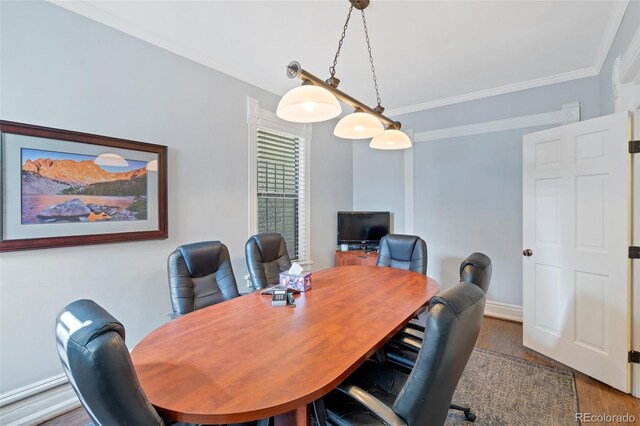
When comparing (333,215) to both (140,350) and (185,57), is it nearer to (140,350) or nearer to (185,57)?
(185,57)

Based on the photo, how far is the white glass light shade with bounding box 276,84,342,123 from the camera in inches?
67.6

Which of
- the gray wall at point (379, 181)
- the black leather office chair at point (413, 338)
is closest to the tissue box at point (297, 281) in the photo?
the black leather office chair at point (413, 338)

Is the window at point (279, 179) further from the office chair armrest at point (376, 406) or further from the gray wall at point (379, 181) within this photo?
the office chair armrest at point (376, 406)

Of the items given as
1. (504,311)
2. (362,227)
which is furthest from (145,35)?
(504,311)

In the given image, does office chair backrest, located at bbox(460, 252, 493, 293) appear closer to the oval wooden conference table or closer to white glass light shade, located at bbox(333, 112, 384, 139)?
the oval wooden conference table

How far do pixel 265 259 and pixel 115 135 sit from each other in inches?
61.9

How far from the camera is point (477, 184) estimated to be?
3799mm

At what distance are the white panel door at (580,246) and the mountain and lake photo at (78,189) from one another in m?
3.55

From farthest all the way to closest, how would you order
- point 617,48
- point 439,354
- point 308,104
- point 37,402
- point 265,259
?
point 265,259 → point 617,48 → point 37,402 → point 308,104 → point 439,354

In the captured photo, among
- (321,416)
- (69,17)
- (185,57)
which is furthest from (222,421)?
(185,57)

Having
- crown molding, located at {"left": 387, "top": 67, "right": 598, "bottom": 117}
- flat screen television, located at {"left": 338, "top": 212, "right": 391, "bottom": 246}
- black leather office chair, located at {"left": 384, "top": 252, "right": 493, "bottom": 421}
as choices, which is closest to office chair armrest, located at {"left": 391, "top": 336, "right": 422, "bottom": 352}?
black leather office chair, located at {"left": 384, "top": 252, "right": 493, "bottom": 421}

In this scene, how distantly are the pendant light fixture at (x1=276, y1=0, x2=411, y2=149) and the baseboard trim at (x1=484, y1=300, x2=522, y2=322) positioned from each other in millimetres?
2451

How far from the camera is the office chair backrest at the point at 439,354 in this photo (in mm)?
940

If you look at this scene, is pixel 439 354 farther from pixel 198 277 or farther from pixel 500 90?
pixel 500 90
